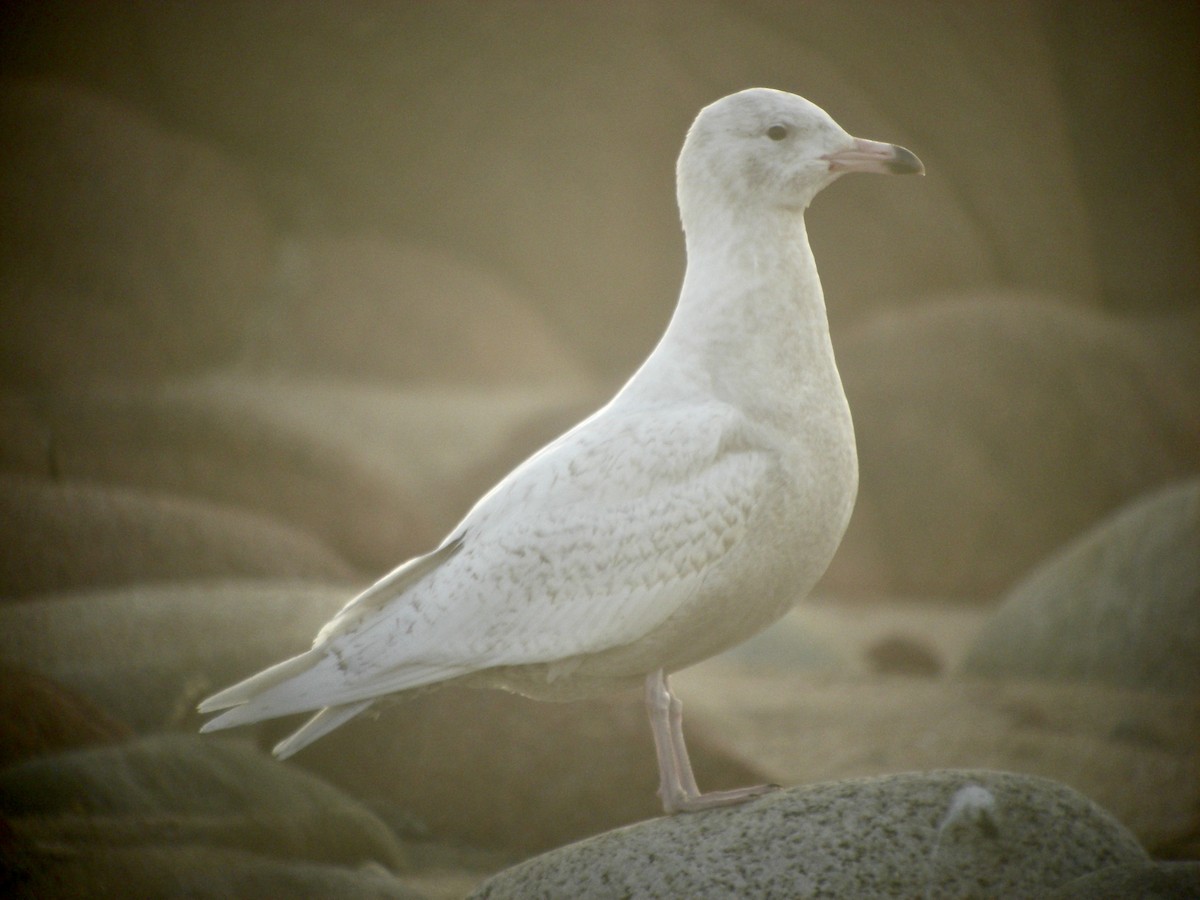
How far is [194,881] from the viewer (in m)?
2.87

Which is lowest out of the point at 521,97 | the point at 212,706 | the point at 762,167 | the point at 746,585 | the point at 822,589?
the point at 822,589

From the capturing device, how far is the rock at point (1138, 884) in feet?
7.55

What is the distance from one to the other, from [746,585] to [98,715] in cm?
200

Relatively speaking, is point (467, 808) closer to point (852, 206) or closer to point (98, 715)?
point (98, 715)

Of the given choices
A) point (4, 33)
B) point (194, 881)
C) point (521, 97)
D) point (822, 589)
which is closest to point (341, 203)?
point (521, 97)

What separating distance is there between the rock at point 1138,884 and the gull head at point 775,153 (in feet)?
4.48

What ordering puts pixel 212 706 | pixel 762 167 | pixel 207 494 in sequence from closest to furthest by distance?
pixel 212 706, pixel 762 167, pixel 207 494

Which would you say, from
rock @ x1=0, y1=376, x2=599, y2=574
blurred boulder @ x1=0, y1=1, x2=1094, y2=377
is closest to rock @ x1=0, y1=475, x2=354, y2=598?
rock @ x1=0, y1=376, x2=599, y2=574

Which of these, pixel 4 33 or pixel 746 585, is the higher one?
pixel 4 33

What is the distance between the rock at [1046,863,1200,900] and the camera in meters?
2.30

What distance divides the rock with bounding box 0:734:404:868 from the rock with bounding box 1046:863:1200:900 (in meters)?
1.73

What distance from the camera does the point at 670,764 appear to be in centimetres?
249

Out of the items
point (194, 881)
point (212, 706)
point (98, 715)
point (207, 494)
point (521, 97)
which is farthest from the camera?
point (521, 97)

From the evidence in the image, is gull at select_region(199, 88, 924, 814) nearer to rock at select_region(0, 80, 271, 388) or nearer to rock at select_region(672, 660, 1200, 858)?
rock at select_region(672, 660, 1200, 858)
